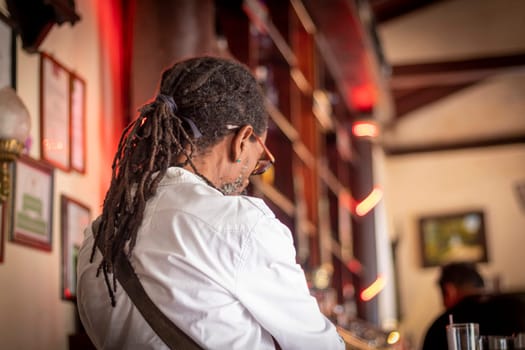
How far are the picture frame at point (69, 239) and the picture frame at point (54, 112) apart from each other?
13cm

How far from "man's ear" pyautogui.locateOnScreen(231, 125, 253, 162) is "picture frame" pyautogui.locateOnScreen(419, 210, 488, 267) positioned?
8554 millimetres

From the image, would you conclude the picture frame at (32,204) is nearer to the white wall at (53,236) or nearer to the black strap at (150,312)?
the white wall at (53,236)

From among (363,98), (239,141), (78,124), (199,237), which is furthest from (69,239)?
(363,98)

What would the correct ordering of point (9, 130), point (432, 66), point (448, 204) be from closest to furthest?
point (9, 130) < point (432, 66) < point (448, 204)

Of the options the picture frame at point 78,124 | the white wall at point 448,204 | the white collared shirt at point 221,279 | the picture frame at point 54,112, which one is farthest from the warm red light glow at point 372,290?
the white collared shirt at point 221,279

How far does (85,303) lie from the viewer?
71.1 inches

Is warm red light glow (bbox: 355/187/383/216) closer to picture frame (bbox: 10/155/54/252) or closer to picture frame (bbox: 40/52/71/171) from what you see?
picture frame (bbox: 40/52/71/171)

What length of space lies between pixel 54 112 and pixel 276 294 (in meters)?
1.44

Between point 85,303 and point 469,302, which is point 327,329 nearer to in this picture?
point 85,303

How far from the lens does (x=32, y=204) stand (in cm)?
257

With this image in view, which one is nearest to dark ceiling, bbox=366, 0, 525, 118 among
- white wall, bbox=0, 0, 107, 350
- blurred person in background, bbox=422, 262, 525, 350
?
blurred person in background, bbox=422, 262, 525, 350

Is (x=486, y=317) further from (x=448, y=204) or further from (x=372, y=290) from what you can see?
(x=448, y=204)

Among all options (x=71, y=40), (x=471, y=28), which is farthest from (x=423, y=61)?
(x=71, y=40)

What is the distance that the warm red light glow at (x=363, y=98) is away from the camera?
738 cm
